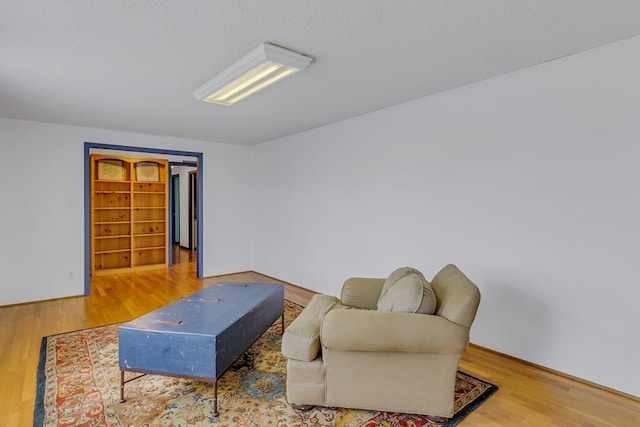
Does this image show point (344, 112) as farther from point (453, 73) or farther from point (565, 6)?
point (565, 6)

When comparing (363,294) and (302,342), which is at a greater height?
(363,294)

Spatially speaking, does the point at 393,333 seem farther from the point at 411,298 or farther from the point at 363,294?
the point at 363,294

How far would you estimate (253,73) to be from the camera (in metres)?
2.54

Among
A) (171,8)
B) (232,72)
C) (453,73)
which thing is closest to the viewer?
(171,8)

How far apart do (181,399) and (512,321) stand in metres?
2.62

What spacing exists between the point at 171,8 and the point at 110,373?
261 cm

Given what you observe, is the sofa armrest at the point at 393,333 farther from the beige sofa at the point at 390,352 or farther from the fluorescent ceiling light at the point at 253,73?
the fluorescent ceiling light at the point at 253,73

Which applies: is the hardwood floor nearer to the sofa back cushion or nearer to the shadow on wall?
the shadow on wall

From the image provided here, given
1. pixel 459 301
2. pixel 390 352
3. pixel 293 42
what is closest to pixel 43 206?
pixel 293 42

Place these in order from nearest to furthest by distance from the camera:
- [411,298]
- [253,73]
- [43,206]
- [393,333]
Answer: [393,333]
[411,298]
[253,73]
[43,206]

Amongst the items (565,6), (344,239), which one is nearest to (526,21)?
(565,6)

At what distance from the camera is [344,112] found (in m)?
3.92

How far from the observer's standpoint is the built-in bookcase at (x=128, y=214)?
6125 mm

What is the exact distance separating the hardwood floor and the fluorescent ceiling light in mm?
2596
